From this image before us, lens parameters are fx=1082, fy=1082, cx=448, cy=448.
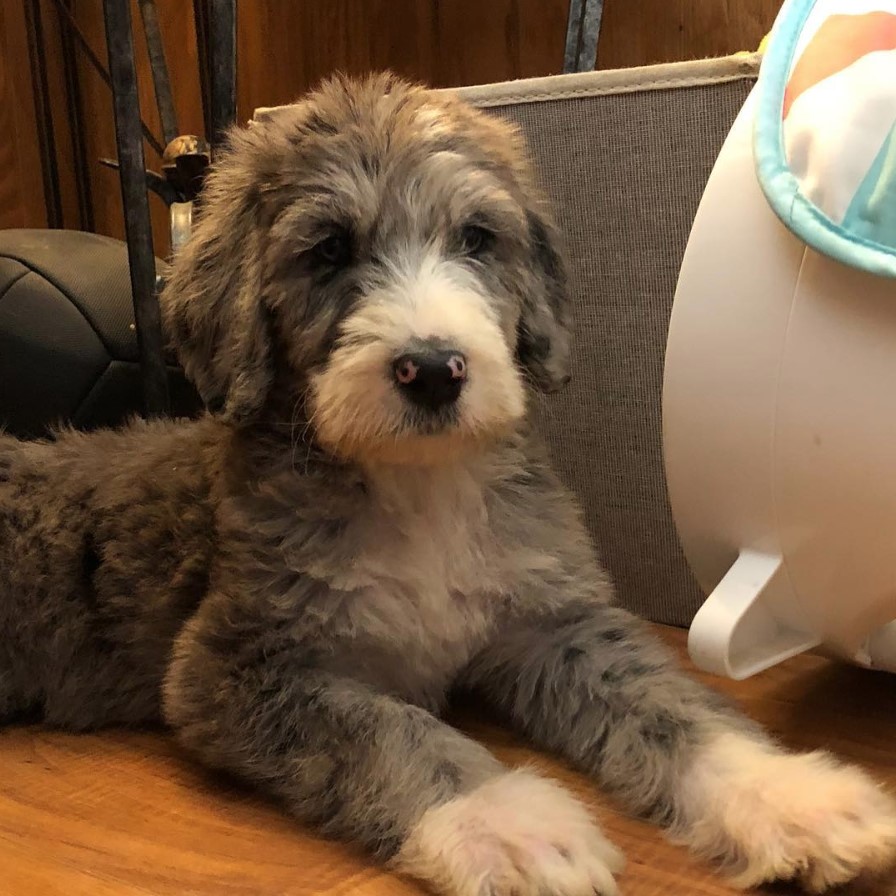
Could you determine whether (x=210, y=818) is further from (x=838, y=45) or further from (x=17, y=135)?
(x=17, y=135)

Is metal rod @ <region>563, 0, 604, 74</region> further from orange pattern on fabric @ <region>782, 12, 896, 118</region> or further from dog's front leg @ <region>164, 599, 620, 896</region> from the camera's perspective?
dog's front leg @ <region>164, 599, 620, 896</region>

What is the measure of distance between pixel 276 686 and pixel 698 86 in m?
1.00

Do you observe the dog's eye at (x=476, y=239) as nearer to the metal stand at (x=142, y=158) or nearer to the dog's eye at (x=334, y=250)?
the dog's eye at (x=334, y=250)

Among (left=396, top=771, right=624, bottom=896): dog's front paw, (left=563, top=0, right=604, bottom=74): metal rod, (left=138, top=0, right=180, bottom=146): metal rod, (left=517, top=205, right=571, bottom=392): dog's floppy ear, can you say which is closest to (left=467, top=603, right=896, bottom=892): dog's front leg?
(left=396, top=771, right=624, bottom=896): dog's front paw

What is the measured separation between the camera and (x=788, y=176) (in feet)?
3.29

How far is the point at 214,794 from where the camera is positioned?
125 cm

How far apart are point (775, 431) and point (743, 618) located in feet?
0.69

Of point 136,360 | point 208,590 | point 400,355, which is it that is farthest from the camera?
point 136,360

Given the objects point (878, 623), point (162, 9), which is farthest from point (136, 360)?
point (162, 9)

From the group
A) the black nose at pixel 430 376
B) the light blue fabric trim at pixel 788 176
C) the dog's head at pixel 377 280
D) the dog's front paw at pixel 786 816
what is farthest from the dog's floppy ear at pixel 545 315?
the dog's front paw at pixel 786 816

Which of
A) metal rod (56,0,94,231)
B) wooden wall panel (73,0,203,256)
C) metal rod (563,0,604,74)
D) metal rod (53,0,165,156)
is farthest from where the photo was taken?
metal rod (56,0,94,231)

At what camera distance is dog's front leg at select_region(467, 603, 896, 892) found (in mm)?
979

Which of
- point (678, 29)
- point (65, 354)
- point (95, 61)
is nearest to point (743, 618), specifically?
point (65, 354)

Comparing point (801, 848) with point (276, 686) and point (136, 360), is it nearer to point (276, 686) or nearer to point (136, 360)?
point (276, 686)
